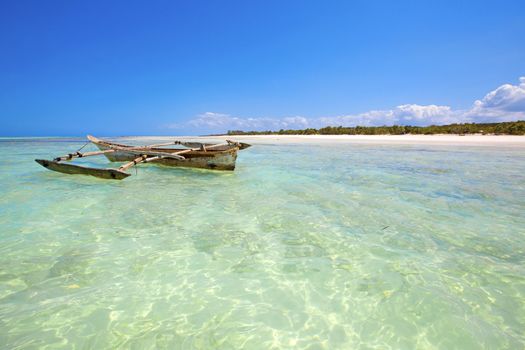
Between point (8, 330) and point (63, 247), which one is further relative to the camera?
point (63, 247)

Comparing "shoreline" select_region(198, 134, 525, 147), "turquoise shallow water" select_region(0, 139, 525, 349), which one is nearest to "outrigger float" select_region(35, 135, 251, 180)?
"turquoise shallow water" select_region(0, 139, 525, 349)

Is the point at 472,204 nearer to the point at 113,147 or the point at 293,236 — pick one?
the point at 293,236

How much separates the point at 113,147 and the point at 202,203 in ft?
28.2

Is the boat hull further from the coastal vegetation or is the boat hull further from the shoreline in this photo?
the coastal vegetation

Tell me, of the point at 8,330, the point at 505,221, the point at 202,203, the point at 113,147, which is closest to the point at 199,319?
the point at 8,330

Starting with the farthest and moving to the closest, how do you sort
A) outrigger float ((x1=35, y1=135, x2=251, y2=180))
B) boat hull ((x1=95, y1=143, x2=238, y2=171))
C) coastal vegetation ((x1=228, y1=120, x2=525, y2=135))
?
coastal vegetation ((x1=228, y1=120, x2=525, y2=135)), boat hull ((x1=95, y1=143, x2=238, y2=171)), outrigger float ((x1=35, y1=135, x2=251, y2=180))

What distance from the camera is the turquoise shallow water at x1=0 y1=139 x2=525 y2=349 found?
2340 mm

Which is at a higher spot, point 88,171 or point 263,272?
point 88,171

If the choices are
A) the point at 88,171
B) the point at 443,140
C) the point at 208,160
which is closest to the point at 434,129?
the point at 443,140

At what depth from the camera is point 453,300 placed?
2.75 meters

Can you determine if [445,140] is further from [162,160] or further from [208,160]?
[162,160]

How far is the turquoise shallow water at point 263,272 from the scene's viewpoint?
92.1 inches

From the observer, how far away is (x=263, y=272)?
3287mm

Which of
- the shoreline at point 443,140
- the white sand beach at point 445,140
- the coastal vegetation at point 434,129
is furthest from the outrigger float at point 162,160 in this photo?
the coastal vegetation at point 434,129
